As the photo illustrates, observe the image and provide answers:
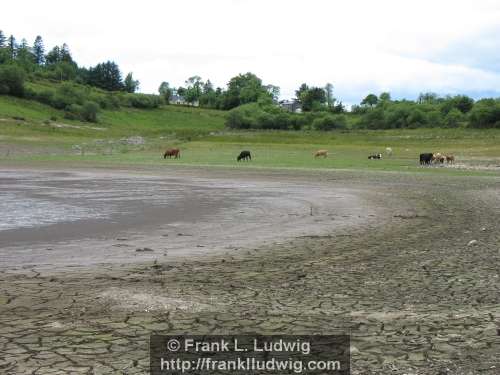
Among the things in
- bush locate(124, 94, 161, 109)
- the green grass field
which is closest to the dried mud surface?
the green grass field

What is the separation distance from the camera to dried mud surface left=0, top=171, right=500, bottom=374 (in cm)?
553

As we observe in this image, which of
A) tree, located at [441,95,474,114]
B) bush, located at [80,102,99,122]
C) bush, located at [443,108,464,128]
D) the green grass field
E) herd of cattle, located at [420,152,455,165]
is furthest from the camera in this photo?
tree, located at [441,95,474,114]

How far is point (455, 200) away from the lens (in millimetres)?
20391

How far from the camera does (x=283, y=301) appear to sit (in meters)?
7.48

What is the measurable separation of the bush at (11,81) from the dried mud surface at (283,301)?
12795cm

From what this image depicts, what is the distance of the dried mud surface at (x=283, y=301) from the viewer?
18.1 ft

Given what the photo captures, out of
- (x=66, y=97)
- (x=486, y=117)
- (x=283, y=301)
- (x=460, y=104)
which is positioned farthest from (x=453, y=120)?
(x=283, y=301)

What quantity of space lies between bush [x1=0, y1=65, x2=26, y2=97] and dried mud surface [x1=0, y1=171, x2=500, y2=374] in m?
128

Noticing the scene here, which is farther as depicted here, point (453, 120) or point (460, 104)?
point (460, 104)

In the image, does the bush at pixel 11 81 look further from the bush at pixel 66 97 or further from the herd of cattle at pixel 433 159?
the herd of cattle at pixel 433 159

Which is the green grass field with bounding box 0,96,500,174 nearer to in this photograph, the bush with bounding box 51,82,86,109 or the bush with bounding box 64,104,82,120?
the bush with bounding box 64,104,82,120

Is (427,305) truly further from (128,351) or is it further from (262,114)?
→ (262,114)

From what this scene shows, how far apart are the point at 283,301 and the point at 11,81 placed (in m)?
135

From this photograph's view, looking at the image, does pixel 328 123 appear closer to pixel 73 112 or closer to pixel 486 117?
pixel 486 117
